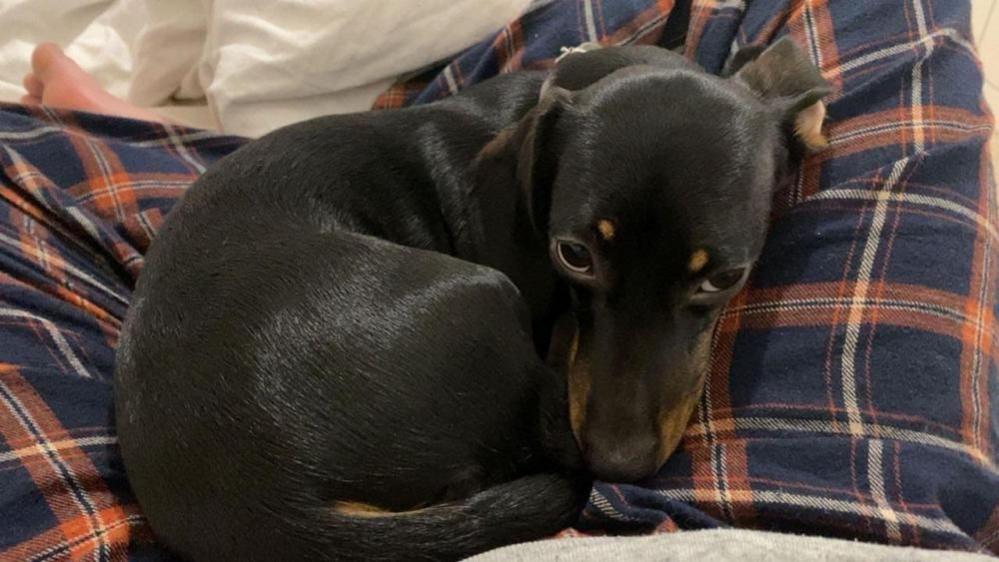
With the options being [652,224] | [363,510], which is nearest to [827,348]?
[652,224]

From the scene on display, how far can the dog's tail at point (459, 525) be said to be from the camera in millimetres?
1090

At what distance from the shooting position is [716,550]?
987 millimetres

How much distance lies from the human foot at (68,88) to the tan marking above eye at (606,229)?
1286 millimetres

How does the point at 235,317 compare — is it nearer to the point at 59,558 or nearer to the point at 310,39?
the point at 59,558

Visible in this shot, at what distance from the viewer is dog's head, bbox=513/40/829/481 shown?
4.03 feet

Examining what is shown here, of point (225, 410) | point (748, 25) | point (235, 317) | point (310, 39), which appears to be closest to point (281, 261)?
point (235, 317)

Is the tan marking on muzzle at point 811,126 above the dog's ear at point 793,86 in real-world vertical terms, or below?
below

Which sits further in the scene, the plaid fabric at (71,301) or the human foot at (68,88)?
the human foot at (68,88)

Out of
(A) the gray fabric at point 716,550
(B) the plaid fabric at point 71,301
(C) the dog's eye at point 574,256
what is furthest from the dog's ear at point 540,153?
(B) the plaid fabric at point 71,301

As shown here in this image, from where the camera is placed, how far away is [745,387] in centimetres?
135

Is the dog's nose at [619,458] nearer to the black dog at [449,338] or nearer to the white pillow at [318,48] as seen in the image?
the black dog at [449,338]

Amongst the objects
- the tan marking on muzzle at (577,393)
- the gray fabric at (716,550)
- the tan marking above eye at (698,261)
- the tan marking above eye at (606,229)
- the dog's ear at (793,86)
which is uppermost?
the dog's ear at (793,86)

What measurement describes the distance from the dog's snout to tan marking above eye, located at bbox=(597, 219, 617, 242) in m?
0.29

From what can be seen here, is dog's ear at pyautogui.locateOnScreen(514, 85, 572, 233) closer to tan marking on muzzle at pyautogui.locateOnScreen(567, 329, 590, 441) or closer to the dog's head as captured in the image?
the dog's head
